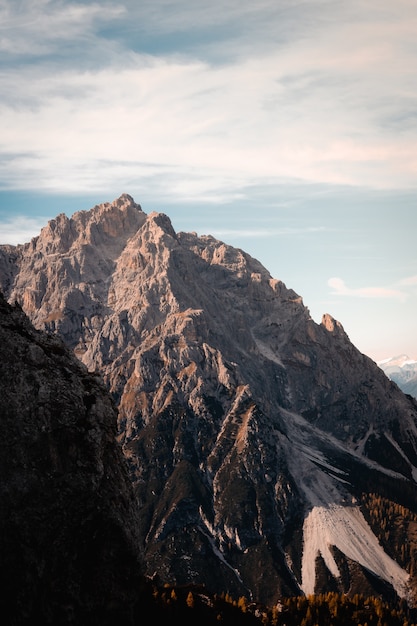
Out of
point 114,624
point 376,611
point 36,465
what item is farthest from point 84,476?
point 376,611

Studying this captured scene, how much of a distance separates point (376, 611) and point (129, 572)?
124151 mm

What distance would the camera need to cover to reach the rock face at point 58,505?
3014 inches

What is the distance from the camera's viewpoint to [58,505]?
80.8 metres

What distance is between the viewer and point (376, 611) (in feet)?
593

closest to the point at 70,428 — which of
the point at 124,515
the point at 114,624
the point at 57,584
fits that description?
the point at 124,515

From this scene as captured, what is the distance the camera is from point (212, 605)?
13125 centimetres

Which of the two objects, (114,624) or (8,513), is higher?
(8,513)

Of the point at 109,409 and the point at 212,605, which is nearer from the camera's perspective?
the point at 109,409

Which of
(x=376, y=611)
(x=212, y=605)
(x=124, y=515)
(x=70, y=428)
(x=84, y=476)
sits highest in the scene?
(x=70, y=428)

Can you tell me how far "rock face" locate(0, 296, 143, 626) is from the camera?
3014 inches

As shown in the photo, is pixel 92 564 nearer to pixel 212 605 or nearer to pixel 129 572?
pixel 129 572

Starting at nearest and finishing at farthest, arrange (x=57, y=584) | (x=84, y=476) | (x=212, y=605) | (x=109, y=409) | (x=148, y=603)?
(x=57, y=584) < (x=84, y=476) < (x=148, y=603) < (x=109, y=409) < (x=212, y=605)

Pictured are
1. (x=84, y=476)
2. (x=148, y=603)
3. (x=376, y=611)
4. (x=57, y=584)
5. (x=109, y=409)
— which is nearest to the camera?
(x=57, y=584)

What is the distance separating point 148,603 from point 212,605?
45.3m
